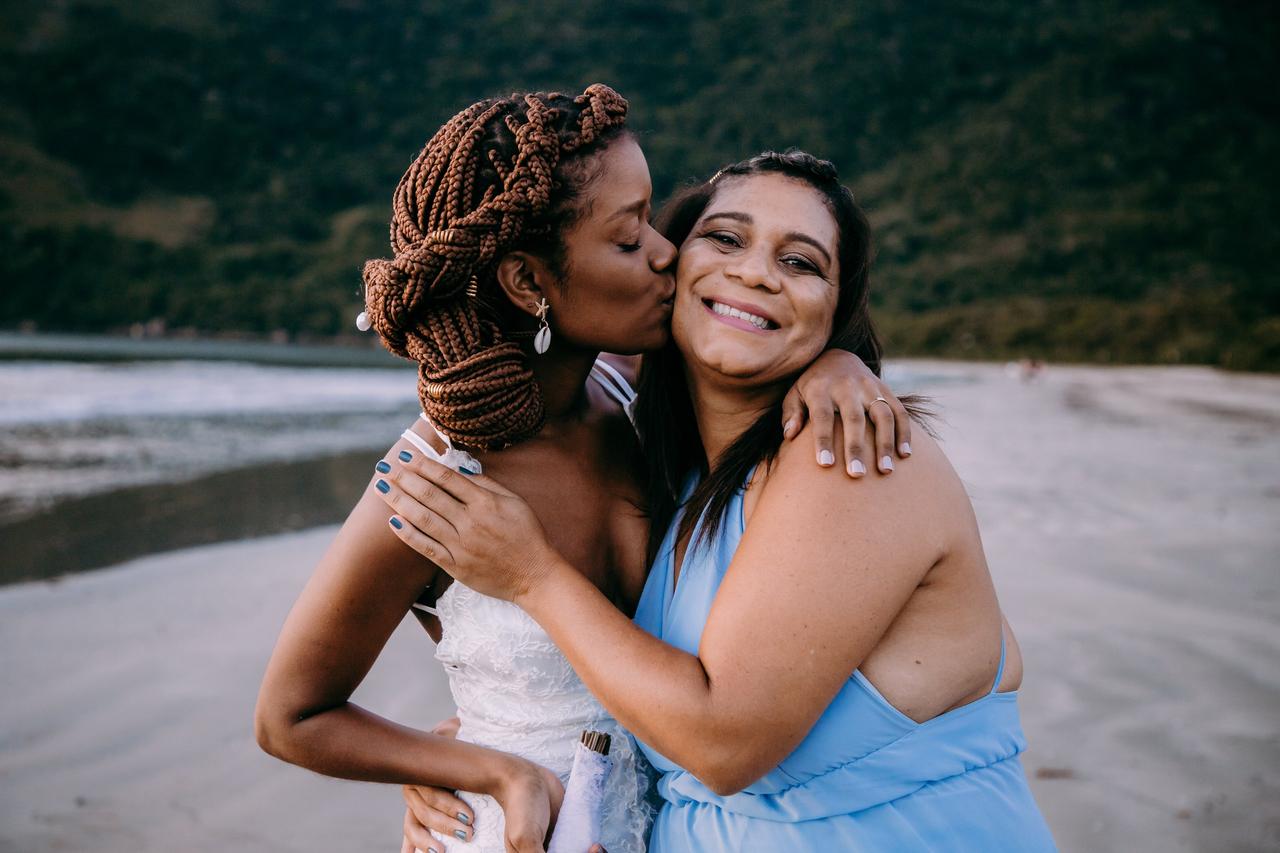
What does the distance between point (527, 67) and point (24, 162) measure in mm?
54479

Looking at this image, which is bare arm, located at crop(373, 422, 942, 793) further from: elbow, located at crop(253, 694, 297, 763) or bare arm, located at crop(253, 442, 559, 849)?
elbow, located at crop(253, 694, 297, 763)

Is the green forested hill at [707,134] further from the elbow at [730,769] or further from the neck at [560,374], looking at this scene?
the elbow at [730,769]

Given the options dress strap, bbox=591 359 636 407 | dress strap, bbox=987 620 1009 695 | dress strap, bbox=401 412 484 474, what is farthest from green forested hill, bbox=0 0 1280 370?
dress strap, bbox=401 412 484 474

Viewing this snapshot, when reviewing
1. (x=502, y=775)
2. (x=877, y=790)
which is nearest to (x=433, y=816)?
(x=502, y=775)

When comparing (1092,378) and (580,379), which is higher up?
(580,379)

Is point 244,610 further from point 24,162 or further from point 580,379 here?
point 24,162

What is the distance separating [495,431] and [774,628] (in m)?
0.80

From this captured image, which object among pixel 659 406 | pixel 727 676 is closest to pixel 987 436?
pixel 659 406

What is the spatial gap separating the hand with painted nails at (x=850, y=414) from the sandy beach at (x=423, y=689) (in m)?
2.56

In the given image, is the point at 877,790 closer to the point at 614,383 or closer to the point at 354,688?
the point at 354,688

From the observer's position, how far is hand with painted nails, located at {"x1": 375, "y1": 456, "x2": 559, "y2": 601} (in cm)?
190

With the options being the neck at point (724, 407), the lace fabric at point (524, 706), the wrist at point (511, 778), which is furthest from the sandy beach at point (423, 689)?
the neck at point (724, 407)

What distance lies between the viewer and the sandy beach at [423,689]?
3643mm

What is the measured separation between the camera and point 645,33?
116 meters
